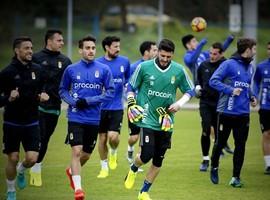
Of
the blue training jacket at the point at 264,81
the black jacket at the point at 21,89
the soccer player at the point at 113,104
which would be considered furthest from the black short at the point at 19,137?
the blue training jacket at the point at 264,81

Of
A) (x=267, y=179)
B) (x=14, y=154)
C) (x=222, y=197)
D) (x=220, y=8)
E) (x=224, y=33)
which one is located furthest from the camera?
(x=220, y=8)

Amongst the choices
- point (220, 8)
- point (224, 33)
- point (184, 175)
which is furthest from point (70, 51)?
point (184, 175)

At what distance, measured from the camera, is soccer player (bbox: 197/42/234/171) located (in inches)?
643

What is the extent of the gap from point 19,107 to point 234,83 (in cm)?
407

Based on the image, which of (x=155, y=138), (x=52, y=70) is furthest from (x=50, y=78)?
(x=155, y=138)

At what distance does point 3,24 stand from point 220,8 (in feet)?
42.9

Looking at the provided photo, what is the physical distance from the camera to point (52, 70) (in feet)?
47.1

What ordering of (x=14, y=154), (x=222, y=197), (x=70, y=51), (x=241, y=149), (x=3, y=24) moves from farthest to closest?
(x=3, y=24)
(x=70, y=51)
(x=241, y=149)
(x=222, y=197)
(x=14, y=154)

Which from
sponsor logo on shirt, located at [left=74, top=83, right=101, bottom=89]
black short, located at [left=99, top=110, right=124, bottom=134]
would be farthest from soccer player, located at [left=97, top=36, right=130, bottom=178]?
sponsor logo on shirt, located at [left=74, top=83, right=101, bottom=89]

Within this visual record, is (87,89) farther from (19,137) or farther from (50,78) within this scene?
(50,78)

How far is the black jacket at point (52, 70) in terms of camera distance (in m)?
14.3

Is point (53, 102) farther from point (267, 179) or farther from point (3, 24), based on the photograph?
point (3, 24)

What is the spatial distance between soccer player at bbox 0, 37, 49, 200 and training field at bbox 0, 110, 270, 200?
2.99ft

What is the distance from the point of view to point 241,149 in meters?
14.2
